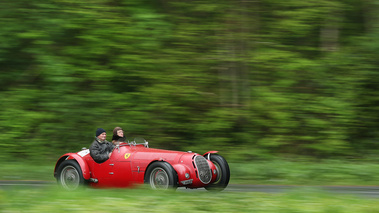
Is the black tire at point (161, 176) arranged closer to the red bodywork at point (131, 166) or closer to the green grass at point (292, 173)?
the red bodywork at point (131, 166)

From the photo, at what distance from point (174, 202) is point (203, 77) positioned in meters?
9.62

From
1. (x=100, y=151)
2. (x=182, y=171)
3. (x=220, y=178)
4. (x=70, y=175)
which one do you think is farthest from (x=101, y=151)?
(x=220, y=178)

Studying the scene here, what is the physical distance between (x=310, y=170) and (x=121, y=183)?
5.59 m

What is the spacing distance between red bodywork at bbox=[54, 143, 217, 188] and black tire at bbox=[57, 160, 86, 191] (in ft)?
0.32

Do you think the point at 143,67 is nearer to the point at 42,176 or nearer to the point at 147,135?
the point at 147,135

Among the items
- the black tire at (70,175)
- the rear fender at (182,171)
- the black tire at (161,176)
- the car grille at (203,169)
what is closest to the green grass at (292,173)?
the black tire at (70,175)

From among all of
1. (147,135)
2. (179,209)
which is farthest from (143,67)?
(179,209)

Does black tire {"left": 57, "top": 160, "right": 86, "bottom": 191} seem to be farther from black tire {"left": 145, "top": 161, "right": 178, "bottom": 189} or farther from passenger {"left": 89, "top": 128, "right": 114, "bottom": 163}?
black tire {"left": 145, "top": 161, "right": 178, "bottom": 189}

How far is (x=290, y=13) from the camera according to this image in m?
17.4

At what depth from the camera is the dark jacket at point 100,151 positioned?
1074cm

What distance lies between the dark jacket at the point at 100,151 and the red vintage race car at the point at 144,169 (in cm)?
10

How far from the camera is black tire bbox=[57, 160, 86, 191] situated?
35.6ft

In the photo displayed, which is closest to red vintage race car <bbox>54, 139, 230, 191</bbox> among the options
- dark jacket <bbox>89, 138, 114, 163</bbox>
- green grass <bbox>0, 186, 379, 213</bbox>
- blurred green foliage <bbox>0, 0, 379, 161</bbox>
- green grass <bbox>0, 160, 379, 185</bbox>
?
dark jacket <bbox>89, 138, 114, 163</bbox>

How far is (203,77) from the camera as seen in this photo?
17.5m
